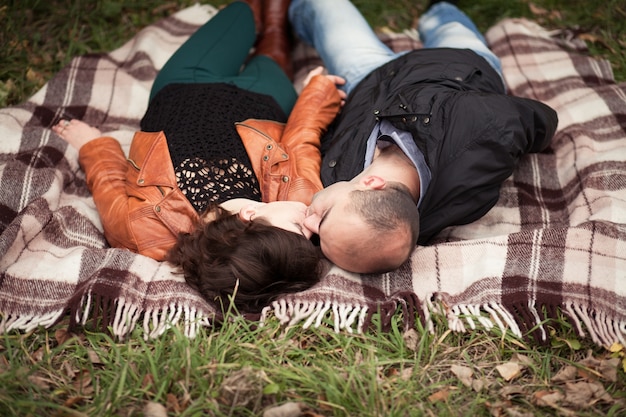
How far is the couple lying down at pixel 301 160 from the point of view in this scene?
276cm

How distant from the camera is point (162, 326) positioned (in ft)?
9.04

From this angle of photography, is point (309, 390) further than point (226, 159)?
No

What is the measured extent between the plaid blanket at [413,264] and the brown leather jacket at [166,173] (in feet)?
0.48

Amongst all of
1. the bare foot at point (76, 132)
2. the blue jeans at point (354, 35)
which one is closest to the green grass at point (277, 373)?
the bare foot at point (76, 132)

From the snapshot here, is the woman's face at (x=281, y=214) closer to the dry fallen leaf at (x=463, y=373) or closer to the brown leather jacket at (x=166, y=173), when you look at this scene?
the brown leather jacket at (x=166, y=173)

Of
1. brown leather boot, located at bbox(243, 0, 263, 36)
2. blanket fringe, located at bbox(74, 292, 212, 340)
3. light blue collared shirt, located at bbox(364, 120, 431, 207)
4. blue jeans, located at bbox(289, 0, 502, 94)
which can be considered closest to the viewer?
blanket fringe, located at bbox(74, 292, 212, 340)

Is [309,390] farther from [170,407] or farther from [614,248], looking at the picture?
[614,248]

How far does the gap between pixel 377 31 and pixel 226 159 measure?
7.73ft

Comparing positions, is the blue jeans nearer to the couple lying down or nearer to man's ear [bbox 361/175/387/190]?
the couple lying down

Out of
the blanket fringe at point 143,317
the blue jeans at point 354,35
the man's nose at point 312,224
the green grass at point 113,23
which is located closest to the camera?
the blanket fringe at point 143,317

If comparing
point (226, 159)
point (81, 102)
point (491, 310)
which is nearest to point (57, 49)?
point (81, 102)

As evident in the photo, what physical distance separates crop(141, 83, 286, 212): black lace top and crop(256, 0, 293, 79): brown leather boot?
2.73 feet

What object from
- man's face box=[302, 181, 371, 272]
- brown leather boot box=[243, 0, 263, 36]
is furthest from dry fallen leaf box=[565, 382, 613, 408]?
brown leather boot box=[243, 0, 263, 36]

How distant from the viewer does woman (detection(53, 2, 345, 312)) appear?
2.79m
